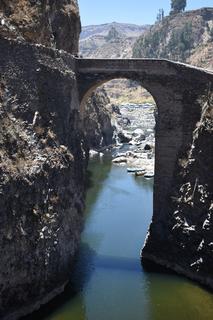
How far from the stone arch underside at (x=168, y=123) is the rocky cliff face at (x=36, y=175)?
493 centimetres

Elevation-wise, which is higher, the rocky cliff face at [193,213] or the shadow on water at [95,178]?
the rocky cliff face at [193,213]

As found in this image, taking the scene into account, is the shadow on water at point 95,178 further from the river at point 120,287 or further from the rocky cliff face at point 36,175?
the rocky cliff face at point 36,175

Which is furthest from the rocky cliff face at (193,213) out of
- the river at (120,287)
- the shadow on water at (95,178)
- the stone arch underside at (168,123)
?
the shadow on water at (95,178)

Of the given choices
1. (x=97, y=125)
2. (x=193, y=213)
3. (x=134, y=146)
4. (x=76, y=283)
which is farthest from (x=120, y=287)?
(x=134, y=146)

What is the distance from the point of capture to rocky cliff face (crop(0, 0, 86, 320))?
26438mm

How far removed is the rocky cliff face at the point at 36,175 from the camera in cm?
2644

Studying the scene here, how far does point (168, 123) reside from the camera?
116 ft

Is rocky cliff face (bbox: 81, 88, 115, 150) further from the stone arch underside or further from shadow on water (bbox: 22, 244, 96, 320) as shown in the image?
the stone arch underside

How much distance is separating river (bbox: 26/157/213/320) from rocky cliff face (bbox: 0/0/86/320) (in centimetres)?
145

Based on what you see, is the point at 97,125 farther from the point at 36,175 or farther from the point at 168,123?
the point at 36,175

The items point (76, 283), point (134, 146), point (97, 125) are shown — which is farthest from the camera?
point (134, 146)

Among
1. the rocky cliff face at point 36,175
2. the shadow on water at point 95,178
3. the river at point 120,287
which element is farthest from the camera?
the shadow on water at point 95,178

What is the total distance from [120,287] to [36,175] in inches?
341

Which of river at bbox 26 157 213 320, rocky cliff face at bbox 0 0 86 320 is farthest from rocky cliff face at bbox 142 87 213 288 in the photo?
rocky cliff face at bbox 0 0 86 320
